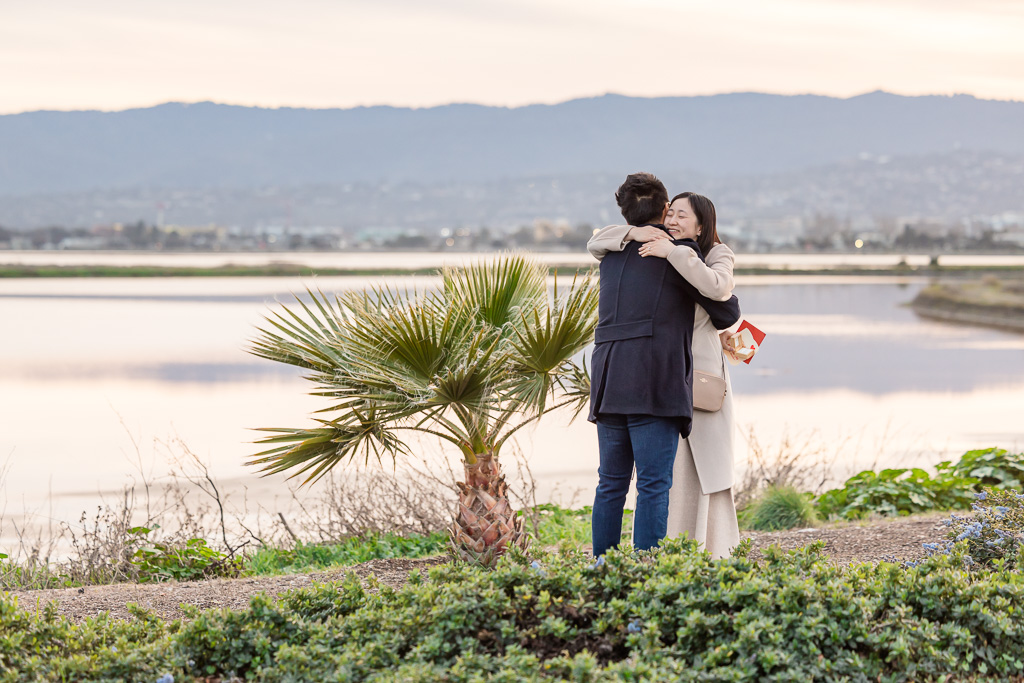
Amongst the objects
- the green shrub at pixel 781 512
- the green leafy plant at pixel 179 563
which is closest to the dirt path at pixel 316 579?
the green shrub at pixel 781 512

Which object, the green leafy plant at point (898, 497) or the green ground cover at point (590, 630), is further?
the green leafy plant at point (898, 497)

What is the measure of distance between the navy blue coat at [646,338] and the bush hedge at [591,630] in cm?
94

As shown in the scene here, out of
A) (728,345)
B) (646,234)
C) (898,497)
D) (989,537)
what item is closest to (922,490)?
(898,497)

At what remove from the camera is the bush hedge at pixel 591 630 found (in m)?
3.01


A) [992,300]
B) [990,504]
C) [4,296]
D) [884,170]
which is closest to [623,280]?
[990,504]

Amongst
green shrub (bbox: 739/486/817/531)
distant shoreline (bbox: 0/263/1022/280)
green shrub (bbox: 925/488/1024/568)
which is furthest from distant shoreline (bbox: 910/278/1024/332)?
green shrub (bbox: 925/488/1024/568)

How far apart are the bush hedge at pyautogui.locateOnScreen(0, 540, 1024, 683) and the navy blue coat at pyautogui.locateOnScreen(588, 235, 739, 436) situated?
936 millimetres

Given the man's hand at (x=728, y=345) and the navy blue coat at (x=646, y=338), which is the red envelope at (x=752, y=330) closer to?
the man's hand at (x=728, y=345)

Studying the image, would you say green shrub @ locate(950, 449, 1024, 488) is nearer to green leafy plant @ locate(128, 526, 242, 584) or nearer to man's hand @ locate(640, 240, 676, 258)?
man's hand @ locate(640, 240, 676, 258)

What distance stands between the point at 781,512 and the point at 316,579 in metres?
3.73

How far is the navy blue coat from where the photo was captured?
14.2ft

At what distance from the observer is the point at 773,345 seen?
27641 mm

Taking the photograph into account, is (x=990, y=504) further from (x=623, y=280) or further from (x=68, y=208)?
(x=68, y=208)

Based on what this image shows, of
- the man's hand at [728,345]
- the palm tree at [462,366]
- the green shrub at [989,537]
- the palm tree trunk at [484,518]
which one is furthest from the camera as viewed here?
the palm tree trunk at [484,518]
